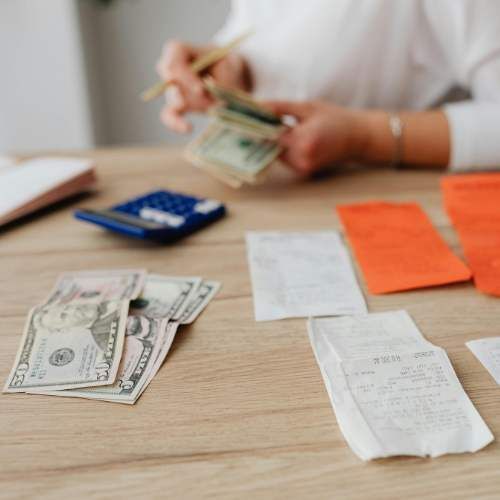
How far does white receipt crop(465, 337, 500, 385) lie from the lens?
0.46 meters

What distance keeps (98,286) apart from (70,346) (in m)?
0.13

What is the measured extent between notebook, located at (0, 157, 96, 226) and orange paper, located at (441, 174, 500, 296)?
1.90 ft

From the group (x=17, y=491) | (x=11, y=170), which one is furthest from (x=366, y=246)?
(x=11, y=170)

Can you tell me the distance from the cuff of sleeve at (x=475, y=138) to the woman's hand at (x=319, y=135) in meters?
0.16

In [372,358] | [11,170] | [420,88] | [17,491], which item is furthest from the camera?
[420,88]

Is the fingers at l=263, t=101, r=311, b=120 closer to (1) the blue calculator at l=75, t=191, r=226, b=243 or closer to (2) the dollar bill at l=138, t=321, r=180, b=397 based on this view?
(1) the blue calculator at l=75, t=191, r=226, b=243

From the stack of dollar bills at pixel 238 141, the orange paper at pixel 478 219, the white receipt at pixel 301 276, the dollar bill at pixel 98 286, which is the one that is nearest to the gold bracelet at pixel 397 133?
the orange paper at pixel 478 219

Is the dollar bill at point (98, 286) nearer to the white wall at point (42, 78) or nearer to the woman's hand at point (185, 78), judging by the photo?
the woman's hand at point (185, 78)

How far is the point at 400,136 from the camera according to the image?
3.16 feet

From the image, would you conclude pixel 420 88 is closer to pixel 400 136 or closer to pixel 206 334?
pixel 400 136

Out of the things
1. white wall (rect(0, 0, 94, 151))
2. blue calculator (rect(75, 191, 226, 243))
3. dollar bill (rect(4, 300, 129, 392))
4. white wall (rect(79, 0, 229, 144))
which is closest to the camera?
dollar bill (rect(4, 300, 129, 392))

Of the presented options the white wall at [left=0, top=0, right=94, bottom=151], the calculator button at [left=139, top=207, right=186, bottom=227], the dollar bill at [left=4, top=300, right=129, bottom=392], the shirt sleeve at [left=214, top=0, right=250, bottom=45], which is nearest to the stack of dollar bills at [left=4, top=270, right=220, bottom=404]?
the dollar bill at [left=4, top=300, right=129, bottom=392]

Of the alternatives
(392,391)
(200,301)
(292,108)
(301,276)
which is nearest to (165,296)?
(200,301)

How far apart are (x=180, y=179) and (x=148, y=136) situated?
5.30 ft
